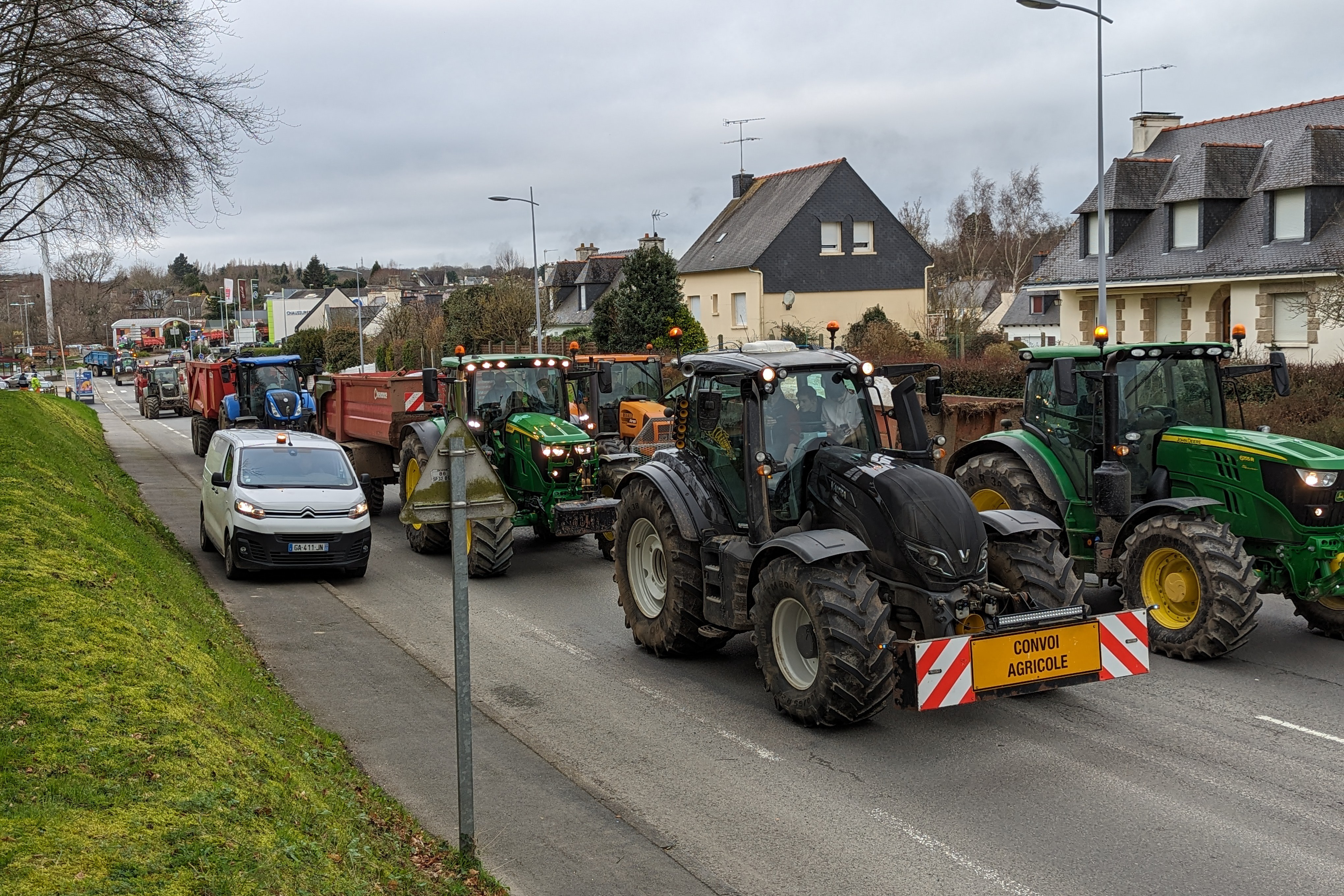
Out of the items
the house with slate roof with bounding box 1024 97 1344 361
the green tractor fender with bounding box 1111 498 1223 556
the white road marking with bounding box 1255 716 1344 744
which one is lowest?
the white road marking with bounding box 1255 716 1344 744

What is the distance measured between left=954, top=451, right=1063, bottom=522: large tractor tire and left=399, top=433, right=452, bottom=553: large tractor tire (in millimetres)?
6787

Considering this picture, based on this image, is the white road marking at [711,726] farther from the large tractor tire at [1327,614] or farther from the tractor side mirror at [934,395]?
the large tractor tire at [1327,614]

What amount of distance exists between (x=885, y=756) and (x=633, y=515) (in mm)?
3637

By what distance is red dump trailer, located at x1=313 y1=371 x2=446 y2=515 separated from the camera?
18516 millimetres

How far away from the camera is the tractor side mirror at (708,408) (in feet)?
31.8

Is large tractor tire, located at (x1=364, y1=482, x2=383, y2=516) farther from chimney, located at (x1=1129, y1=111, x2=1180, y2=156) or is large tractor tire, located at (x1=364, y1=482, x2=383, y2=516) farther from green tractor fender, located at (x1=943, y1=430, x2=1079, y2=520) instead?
chimney, located at (x1=1129, y1=111, x2=1180, y2=156)

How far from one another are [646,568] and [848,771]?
140 inches

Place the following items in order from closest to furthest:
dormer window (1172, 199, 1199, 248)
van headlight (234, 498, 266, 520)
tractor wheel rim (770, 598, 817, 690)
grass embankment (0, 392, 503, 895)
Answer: grass embankment (0, 392, 503, 895)
tractor wheel rim (770, 598, 817, 690)
van headlight (234, 498, 266, 520)
dormer window (1172, 199, 1199, 248)

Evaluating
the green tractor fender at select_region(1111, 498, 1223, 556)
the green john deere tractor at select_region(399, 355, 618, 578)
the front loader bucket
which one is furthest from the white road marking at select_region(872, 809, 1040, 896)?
the green john deere tractor at select_region(399, 355, 618, 578)

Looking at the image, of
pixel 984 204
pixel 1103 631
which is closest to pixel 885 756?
pixel 1103 631

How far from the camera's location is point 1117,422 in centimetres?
1072

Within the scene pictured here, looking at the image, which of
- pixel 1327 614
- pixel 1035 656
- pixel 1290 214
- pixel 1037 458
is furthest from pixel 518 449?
pixel 1290 214

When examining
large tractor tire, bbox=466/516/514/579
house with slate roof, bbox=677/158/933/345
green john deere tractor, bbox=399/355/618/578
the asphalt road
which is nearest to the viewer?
the asphalt road

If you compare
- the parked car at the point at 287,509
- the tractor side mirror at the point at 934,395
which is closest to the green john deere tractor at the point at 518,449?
the parked car at the point at 287,509
